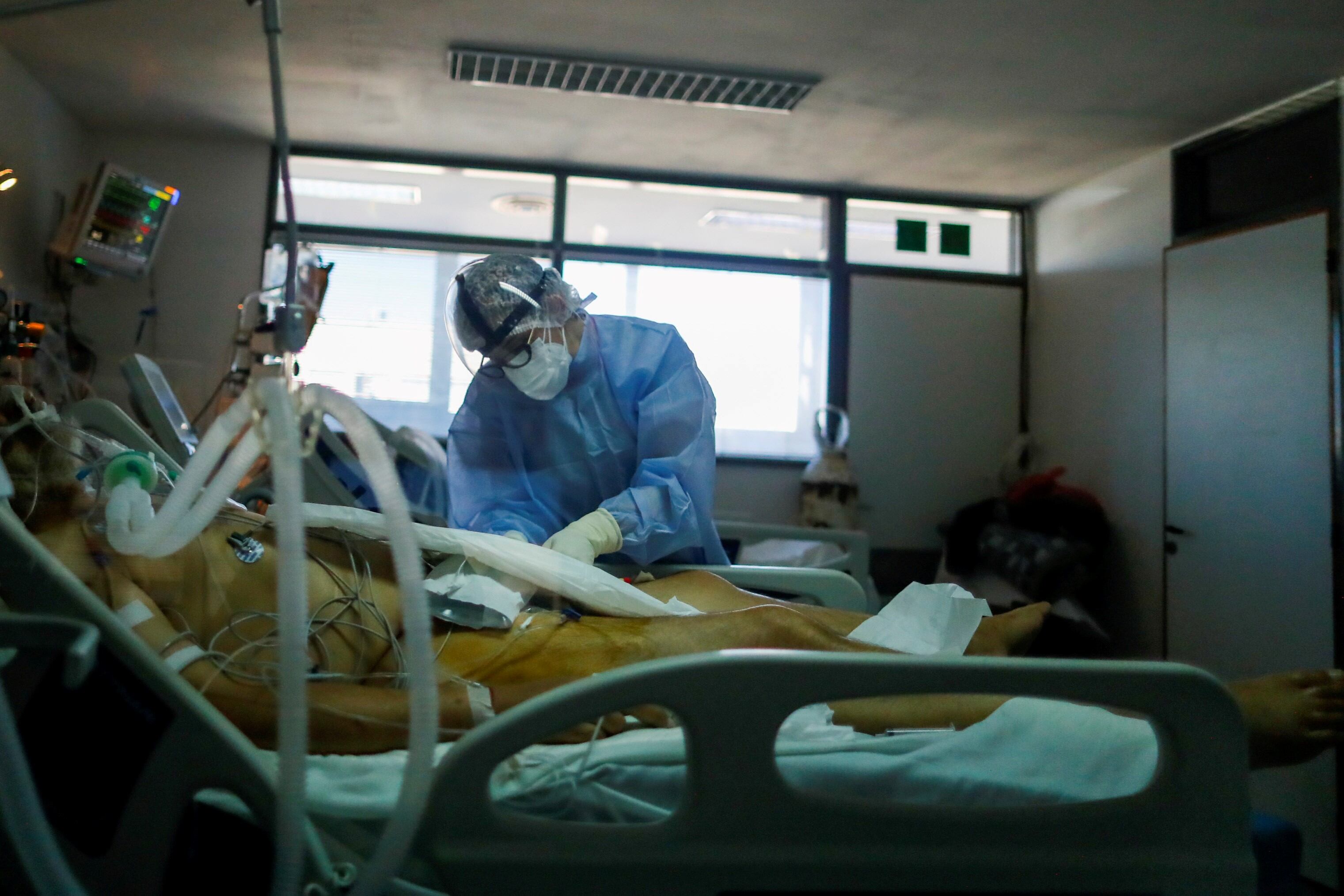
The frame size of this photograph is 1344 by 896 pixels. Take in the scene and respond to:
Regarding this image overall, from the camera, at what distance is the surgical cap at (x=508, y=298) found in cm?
140

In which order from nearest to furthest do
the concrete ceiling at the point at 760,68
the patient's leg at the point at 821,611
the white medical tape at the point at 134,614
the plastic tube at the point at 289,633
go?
the plastic tube at the point at 289,633, the white medical tape at the point at 134,614, the patient's leg at the point at 821,611, the concrete ceiling at the point at 760,68

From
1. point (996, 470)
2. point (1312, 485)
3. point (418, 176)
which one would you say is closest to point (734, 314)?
point (1312, 485)

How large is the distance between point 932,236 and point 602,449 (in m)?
2.69

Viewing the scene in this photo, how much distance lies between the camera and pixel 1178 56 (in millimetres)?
2514

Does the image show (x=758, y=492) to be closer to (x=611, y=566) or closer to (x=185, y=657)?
(x=611, y=566)

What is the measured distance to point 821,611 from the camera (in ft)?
4.50

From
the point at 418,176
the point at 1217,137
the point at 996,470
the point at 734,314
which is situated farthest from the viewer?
the point at 996,470

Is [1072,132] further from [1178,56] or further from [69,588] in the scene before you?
[69,588]

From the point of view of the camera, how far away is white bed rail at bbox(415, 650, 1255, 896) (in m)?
0.69

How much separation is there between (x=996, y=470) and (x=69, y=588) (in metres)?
3.79

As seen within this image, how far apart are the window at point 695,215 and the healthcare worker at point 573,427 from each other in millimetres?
1222

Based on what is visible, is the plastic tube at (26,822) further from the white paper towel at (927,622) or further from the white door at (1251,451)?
the white door at (1251,451)

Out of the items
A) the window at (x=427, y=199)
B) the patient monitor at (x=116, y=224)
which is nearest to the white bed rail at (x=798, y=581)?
the patient monitor at (x=116, y=224)

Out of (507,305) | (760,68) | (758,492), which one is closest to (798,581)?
(507,305)
